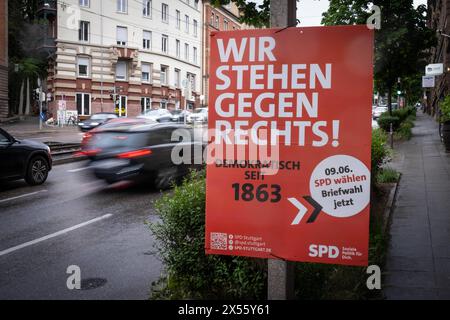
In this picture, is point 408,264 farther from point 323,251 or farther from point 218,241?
point 218,241

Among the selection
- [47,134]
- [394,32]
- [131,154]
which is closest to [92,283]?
[131,154]

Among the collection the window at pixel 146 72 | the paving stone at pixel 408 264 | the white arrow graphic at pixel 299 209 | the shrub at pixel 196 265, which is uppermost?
the window at pixel 146 72

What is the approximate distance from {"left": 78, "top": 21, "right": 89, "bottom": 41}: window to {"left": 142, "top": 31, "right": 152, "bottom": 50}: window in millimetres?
4997

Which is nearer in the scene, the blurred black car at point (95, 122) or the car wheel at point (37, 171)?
the car wheel at point (37, 171)

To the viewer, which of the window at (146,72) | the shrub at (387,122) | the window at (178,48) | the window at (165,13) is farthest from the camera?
the window at (178,48)

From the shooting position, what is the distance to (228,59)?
3832mm

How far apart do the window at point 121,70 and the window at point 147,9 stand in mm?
7093

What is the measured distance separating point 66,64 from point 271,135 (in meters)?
44.9

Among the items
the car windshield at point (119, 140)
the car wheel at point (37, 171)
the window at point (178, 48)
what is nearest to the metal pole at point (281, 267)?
the car windshield at point (119, 140)

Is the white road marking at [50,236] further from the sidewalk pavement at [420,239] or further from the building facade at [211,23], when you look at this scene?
the building facade at [211,23]

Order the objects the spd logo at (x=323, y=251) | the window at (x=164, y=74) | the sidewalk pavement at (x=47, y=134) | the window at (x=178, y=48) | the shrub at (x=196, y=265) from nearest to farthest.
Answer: the spd logo at (x=323, y=251)
the shrub at (x=196, y=265)
the sidewalk pavement at (x=47, y=134)
the window at (x=178, y=48)
the window at (x=164, y=74)

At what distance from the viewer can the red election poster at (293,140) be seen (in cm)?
361

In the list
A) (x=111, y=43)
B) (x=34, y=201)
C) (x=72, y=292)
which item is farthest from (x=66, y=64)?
(x=72, y=292)

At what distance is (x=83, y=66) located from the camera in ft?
152
